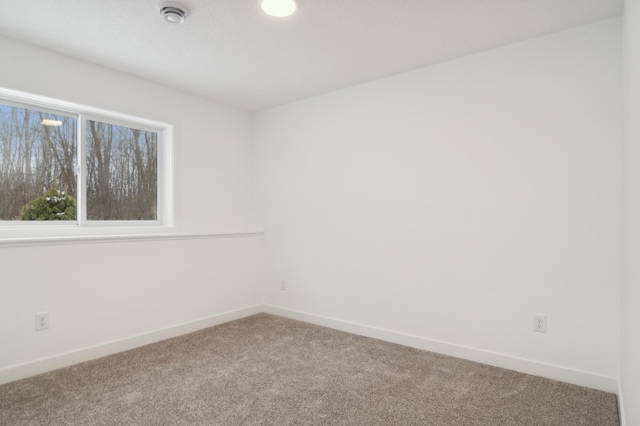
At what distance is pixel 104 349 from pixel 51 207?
119 cm

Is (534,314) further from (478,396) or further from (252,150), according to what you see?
(252,150)

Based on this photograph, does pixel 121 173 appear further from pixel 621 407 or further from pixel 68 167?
pixel 621 407

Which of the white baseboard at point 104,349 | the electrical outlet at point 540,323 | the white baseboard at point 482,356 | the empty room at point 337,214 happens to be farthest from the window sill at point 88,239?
the electrical outlet at point 540,323

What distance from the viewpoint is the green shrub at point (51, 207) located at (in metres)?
2.72

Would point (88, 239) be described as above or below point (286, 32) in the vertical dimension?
below

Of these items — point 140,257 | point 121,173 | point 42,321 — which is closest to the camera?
point 42,321

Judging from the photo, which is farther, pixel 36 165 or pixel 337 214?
pixel 337 214

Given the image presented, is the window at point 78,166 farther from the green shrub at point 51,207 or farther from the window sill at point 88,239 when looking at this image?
the window sill at point 88,239

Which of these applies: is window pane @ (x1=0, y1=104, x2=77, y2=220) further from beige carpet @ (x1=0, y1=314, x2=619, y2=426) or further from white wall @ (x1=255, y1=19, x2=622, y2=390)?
white wall @ (x1=255, y1=19, x2=622, y2=390)

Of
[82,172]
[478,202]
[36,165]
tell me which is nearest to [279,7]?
[478,202]

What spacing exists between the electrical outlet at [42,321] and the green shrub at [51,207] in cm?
74

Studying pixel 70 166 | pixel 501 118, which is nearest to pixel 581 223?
pixel 501 118

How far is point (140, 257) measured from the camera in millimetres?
3092

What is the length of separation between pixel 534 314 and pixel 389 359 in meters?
1.07
